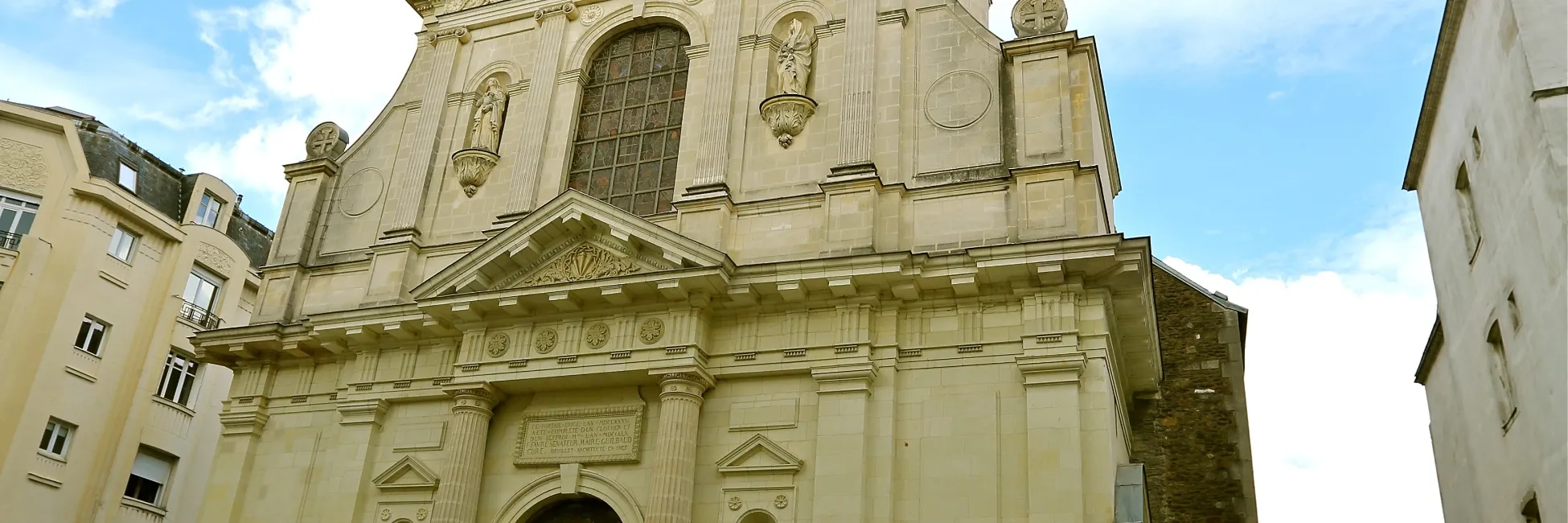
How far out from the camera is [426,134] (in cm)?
1975

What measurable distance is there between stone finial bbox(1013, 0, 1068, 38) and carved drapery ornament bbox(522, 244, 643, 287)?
20.8 ft

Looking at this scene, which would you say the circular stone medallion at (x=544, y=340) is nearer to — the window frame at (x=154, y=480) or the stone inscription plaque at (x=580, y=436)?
the stone inscription plaque at (x=580, y=436)

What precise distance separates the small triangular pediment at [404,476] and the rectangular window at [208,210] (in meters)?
16.7

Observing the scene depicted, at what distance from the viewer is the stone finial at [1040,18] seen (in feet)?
53.4

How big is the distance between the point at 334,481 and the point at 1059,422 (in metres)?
10.4

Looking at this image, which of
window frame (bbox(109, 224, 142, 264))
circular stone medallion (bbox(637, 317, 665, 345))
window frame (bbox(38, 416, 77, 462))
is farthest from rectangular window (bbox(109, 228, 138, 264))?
circular stone medallion (bbox(637, 317, 665, 345))

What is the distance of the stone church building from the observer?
555 inches

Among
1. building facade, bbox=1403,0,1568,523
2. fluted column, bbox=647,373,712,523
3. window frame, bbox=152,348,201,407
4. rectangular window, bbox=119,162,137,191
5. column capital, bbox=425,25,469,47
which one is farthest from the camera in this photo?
window frame, bbox=152,348,201,407

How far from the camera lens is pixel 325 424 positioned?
58.5 feet

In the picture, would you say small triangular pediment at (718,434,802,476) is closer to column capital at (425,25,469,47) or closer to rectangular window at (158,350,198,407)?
column capital at (425,25,469,47)

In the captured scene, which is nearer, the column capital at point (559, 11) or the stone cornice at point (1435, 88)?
the stone cornice at point (1435, 88)

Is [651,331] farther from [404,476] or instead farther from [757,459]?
[404,476]

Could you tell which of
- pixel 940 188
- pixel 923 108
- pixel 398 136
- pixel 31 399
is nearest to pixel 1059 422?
pixel 940 188

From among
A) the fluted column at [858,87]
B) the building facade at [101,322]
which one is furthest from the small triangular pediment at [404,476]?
the building facade at [101,322]
